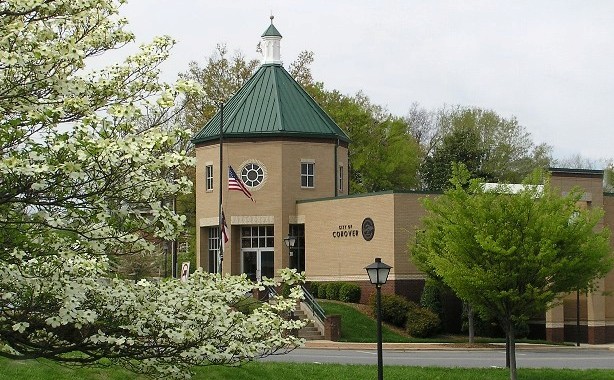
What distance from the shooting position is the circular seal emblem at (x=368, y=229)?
44.2m

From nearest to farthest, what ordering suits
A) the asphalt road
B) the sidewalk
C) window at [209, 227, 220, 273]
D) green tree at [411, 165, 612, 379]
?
green tree at [411, 165, 612, 379] < the asphalt road < the sidewalk < window at [209, 227, 220, 273]

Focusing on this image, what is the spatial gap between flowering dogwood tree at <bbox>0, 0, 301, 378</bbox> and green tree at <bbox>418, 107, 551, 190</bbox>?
5551cm

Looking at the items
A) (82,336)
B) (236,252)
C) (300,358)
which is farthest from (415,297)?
(82,336)

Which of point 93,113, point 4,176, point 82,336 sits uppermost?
point 93,113

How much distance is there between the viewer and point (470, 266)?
26688 millimetres

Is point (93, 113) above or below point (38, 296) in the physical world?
above

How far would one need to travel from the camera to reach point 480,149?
232 ft

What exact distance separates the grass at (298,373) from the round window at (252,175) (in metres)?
24.0

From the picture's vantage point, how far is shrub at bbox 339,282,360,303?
1740 inches

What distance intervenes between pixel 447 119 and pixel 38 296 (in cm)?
7997

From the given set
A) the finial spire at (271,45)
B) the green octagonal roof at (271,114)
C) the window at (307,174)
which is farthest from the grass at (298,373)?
the finial spire at (271,45)

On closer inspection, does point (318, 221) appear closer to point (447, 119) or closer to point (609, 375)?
point (609, 375)

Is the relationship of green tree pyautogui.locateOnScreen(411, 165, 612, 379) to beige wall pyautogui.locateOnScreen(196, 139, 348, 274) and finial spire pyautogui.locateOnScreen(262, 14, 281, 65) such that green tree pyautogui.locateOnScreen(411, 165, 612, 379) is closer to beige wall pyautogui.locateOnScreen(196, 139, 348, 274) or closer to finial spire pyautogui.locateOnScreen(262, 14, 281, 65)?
beige wall pyautogui.locateOnScreen(196, 139, 348, 274)

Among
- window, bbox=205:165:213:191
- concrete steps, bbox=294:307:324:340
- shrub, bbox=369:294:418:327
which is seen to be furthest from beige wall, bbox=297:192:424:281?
window, bbox=205:165:213:191
